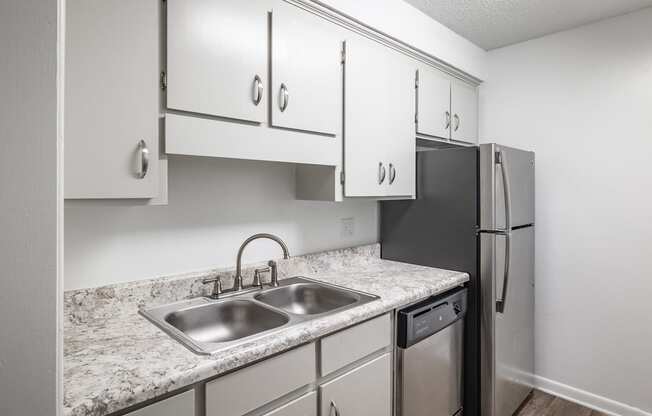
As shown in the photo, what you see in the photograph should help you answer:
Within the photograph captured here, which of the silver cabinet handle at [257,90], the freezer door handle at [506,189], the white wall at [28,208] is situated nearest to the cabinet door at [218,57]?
the silver cabinet handle at [257,90]

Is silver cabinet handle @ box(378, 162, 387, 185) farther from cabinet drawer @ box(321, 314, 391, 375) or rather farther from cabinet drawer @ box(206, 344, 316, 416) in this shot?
cabinet drawer @ box(206, 344, 316, 416)

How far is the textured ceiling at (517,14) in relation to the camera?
6.76 feet

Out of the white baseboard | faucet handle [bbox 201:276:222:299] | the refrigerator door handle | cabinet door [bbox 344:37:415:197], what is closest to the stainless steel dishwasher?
the refrigerator door handle

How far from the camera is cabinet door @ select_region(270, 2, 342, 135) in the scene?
1.48 m

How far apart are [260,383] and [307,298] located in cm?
72

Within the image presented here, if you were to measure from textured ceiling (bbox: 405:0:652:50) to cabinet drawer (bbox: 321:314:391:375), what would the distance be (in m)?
1.76

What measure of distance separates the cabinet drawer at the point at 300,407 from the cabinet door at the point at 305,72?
3.32 feet

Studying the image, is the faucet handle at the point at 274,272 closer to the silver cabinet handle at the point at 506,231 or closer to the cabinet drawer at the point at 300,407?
the cabinet drawer at the point at 300,407

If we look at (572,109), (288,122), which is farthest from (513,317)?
(288,122)

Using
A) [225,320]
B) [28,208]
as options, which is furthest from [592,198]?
[28,208]

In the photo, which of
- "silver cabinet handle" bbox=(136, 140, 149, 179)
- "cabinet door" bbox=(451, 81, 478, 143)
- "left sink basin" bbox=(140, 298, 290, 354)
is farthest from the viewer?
"cabinet door" bbox=(451, 81, 478, 143)

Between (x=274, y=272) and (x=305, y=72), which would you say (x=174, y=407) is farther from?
(x=305, y=72)

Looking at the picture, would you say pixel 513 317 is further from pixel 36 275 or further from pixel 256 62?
pixel 36 275

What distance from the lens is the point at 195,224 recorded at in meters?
1.62
